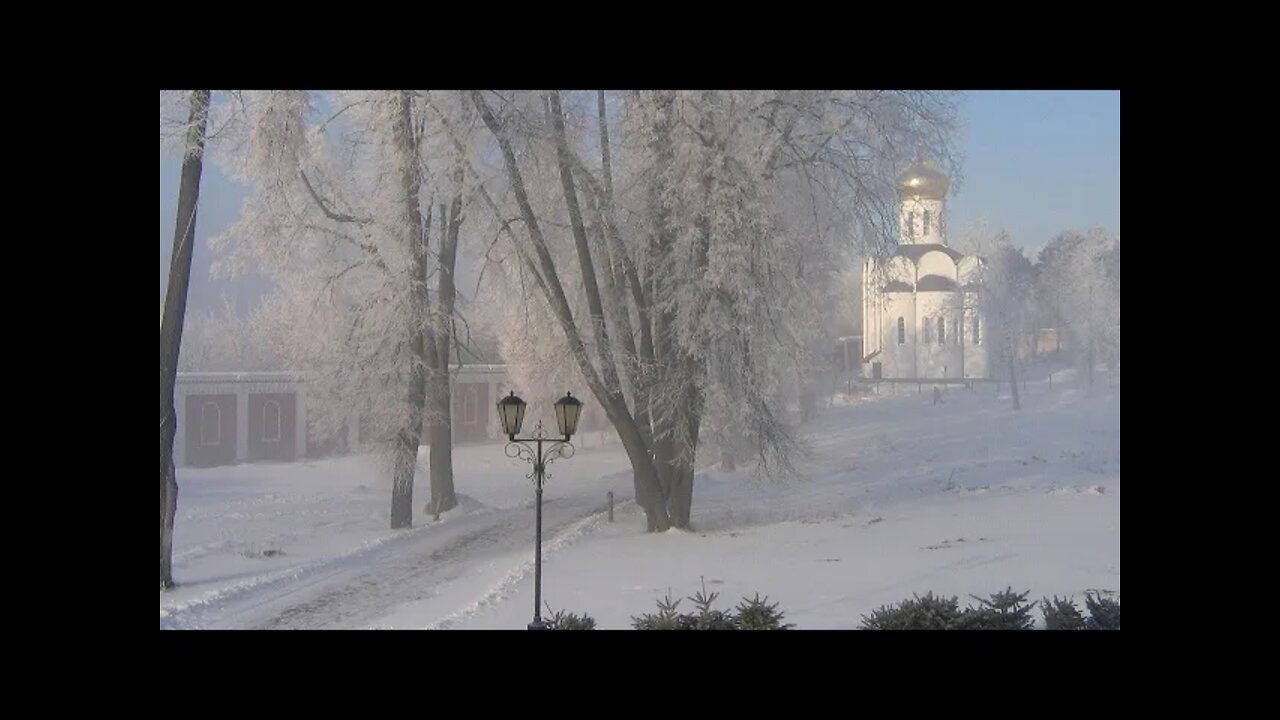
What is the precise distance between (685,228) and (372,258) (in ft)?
13.8

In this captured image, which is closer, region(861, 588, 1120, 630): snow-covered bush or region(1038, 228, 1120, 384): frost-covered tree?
region(861, 588, 1120, 630): snow-covered bush

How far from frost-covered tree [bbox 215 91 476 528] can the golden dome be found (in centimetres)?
506

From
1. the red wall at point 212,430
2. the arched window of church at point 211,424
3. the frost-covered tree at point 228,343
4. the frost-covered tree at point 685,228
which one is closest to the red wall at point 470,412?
the frost-covered tree at point 685,228

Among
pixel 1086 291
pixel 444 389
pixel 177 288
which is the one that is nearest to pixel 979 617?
pixel 177 288

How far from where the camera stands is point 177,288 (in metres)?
9.33

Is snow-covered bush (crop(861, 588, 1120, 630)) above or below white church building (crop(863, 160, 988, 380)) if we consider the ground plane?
below

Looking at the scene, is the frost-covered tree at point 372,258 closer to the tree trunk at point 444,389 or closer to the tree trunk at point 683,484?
the tree trunk at point 444,389

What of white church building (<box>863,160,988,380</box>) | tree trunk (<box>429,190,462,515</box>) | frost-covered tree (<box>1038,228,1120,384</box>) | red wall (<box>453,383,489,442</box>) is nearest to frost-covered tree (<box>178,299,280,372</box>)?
tree trunk (<box>429,190,462,515</box>)

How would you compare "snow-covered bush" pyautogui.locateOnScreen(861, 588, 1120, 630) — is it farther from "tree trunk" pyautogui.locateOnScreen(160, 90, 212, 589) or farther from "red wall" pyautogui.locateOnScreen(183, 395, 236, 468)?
"red wall" pyautogui.locateOnScreen(183, 395, 236, 468)

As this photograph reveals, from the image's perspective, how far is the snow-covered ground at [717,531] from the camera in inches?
359

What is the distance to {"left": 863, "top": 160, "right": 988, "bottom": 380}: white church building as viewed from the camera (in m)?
12.6

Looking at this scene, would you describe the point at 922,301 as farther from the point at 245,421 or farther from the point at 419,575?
the point at 245,421

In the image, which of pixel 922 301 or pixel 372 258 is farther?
pixel 922 301
